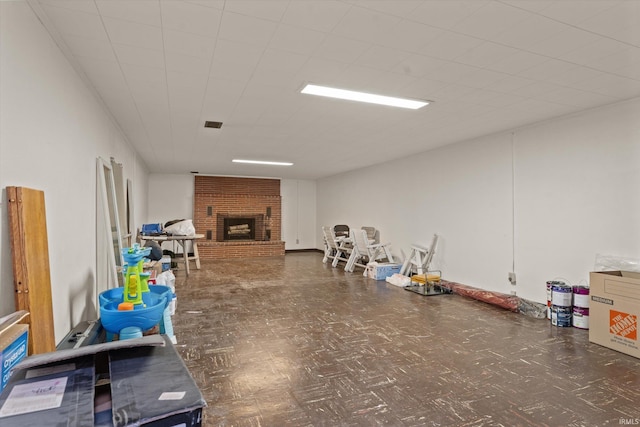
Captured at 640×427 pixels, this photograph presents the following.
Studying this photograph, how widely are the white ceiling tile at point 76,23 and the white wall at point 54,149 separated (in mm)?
96

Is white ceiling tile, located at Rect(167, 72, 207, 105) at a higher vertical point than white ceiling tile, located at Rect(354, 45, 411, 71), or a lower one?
higher

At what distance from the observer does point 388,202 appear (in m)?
7.61

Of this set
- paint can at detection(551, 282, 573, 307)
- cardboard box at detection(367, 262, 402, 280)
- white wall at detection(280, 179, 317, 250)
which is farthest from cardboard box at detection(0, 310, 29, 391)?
white wall at detection(280, 179, 317, 250)

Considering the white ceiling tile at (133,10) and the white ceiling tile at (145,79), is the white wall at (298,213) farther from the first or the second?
the white ceiling tile at (133,10)

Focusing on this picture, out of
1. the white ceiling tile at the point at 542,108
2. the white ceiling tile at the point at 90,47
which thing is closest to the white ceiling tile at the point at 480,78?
the white ceiling tile at the point at 542,108

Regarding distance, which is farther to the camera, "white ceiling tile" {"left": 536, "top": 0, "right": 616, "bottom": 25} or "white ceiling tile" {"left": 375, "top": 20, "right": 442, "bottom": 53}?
"white ceiling tile" {"left": 375, "top": 20, "right": 442, "bottom": 53}

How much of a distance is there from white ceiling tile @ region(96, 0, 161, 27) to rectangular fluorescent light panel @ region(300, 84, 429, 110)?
54.7 inches

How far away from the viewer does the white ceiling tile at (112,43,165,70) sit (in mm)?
2365

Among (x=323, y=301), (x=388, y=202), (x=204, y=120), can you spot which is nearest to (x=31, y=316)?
(x=204, y=120)

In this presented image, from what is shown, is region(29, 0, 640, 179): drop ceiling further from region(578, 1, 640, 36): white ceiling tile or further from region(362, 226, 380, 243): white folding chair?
region(362, 226, 380, 243): white folding chair

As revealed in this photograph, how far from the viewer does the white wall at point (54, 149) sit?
5.25ft

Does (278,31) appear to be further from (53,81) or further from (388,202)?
(388,202)

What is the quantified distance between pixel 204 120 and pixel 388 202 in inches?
181

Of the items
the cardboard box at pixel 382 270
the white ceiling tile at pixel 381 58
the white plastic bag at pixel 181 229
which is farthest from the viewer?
the white plastic bag at pixel 181 229
